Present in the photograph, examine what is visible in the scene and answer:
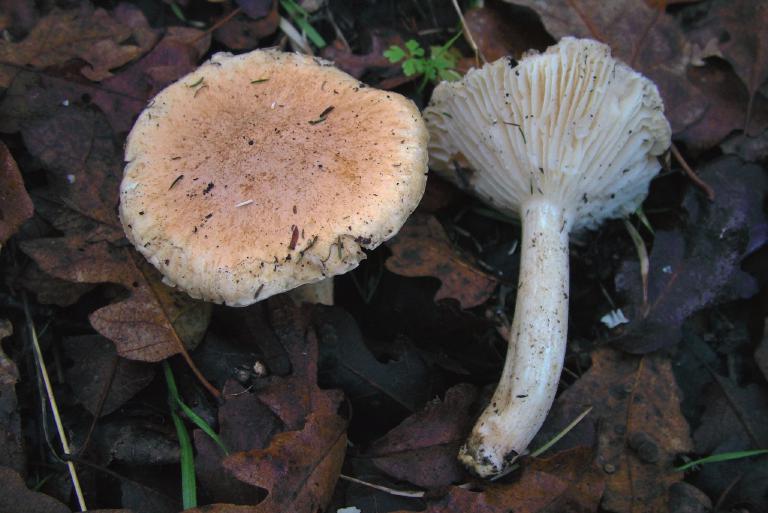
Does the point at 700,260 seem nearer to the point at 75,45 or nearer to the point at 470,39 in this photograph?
the point at 470,39

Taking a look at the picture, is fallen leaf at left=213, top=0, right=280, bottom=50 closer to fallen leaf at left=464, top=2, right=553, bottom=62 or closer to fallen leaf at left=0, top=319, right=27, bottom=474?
fallen leaf at left=464, top=2, right=553, bottom=62

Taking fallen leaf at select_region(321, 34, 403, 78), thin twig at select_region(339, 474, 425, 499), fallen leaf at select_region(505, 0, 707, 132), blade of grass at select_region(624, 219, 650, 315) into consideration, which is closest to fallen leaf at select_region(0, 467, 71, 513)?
thin twig at select_region(339, 474, 425, 499)

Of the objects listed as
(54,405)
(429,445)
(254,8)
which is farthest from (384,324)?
(254,8)

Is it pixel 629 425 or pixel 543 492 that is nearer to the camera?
pixel 543 492

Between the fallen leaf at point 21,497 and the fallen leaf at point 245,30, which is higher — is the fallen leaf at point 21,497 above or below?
below

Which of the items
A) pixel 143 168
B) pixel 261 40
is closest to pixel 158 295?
pixel 143 168

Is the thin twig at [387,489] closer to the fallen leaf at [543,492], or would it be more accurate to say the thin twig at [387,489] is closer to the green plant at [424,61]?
the fallen leaf at [543,492]

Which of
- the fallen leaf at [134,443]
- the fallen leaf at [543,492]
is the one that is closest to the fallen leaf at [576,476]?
the fallen leaf at [543,492]
